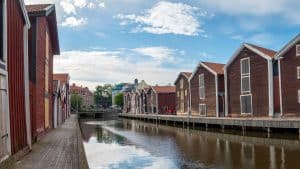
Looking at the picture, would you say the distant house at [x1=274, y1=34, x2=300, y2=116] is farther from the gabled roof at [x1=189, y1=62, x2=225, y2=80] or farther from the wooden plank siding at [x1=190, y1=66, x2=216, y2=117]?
the wooden plank siding at [x1=190, y1=66, x2=216, y2=117]

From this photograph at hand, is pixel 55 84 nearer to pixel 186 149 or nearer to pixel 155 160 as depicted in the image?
pixel 186 149

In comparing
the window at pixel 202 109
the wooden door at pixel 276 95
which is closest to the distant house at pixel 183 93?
the window at pixel 202 109

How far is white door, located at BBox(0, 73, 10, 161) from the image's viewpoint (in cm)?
1114

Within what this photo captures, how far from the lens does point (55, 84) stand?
127 ft

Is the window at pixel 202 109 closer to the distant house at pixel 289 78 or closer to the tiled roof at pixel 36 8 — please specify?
the distant house at pixel 289 78

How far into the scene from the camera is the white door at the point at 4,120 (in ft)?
36.6

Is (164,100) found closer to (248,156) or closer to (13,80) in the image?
(248,156)

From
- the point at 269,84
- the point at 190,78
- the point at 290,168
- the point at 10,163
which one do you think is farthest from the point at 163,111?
the point at 10,163

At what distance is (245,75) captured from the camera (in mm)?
44844

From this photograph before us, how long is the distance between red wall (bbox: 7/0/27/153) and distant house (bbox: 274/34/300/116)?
97.9 ft

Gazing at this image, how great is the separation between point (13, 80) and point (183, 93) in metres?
51.6

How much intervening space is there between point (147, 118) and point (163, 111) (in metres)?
8.17

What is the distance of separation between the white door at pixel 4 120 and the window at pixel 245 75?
35954mm

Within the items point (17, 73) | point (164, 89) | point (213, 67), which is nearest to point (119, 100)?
point (164, 89)
